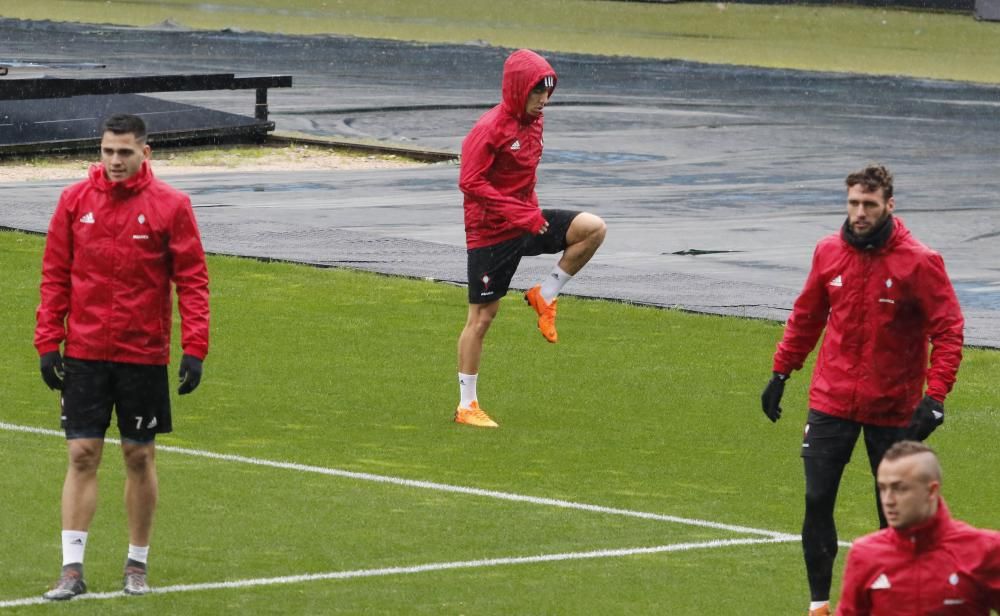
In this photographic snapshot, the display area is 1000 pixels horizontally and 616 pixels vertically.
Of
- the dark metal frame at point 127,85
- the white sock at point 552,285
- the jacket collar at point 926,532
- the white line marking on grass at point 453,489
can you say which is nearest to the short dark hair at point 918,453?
the jacket collar at point 926,532

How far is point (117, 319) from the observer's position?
9.06 metres

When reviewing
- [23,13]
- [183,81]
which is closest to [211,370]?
[183,81]

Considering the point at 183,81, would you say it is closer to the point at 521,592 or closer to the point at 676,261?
the point at 676,261

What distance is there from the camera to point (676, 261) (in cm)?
2209

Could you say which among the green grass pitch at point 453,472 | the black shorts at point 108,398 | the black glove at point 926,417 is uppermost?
the black glove at point 926,417

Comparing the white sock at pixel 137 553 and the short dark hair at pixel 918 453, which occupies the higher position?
the short dark hair at pixel 918 453

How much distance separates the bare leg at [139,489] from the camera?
918 centimetres

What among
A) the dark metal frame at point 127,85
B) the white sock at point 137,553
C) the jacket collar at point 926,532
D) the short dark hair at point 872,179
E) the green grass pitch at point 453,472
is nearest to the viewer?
the jacket collar at point 926,532

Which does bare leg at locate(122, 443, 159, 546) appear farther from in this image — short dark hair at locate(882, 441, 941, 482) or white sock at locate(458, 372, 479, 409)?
white sock at locate(458, 372, 479, 409)

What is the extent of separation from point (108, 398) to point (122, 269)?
0.56m

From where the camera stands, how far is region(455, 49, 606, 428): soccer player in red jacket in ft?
43.4

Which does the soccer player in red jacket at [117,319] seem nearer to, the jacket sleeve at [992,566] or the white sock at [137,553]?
the white sock at [137,553]

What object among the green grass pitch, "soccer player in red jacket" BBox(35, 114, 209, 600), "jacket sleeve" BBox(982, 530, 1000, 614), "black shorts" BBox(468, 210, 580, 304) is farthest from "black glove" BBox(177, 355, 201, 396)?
"black shorts" BBox(468, 210, 580, 304)

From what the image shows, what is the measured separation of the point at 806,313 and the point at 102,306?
9.74 ft
